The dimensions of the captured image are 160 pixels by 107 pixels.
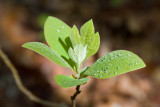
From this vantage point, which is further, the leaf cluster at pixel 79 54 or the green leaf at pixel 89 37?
the green leaf at pixel 89 37

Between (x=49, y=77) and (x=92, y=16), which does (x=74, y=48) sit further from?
(x=92, y=16)

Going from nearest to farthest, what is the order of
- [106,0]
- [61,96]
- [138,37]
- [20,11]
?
[61,96], [138,37], [20,11], [106,0]

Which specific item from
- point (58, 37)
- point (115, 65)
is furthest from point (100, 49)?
point (115, 65)

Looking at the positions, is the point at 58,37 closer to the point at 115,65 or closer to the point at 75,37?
the point at 75,37

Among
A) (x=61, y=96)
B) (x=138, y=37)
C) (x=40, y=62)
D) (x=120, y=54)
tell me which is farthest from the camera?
(x=138, y=37)

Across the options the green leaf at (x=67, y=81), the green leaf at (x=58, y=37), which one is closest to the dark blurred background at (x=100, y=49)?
the green leaf at (x=58, y=37)

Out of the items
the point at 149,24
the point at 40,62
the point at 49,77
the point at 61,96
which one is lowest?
the point at 61,96

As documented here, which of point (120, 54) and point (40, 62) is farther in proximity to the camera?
point (40, 62)

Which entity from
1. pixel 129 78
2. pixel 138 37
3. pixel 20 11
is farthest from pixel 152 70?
pixel 20 11

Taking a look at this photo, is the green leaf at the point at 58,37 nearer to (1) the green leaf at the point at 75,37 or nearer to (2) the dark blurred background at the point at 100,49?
(1) the green leaf at the point at 75,37
